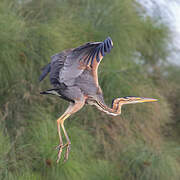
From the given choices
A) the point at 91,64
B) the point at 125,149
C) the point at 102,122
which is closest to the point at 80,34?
the point at 102,122

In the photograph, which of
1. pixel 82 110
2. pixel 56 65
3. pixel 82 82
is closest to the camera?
pixel 82 82

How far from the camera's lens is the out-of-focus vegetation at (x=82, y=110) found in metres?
2.58

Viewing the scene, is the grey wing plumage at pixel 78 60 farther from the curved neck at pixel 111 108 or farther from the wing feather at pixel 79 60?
the curved neck at pixel 111 108

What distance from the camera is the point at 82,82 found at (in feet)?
3.65

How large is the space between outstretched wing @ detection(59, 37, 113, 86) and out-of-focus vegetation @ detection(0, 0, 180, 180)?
1302 mm

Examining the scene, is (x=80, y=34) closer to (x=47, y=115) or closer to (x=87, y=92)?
(x=47, y=115)

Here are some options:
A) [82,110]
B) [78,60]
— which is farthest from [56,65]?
[82,110]

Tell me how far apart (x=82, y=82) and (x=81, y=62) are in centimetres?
7

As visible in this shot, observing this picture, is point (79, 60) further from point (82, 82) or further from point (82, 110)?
point (82, 110)

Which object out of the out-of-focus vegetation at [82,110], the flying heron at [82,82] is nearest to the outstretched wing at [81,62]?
the flying heron at [82,82]

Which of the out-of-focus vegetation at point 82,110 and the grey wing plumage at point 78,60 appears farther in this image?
the out-of-focus vegetation at point 82,110

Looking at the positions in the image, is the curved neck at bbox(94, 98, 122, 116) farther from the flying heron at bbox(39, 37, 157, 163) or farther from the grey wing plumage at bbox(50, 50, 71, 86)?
the grey wing plumage at bbox(50, 50, 71, 86)

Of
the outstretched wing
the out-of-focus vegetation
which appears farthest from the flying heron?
the out-of-focus vegetation

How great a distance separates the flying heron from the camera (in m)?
1.09
